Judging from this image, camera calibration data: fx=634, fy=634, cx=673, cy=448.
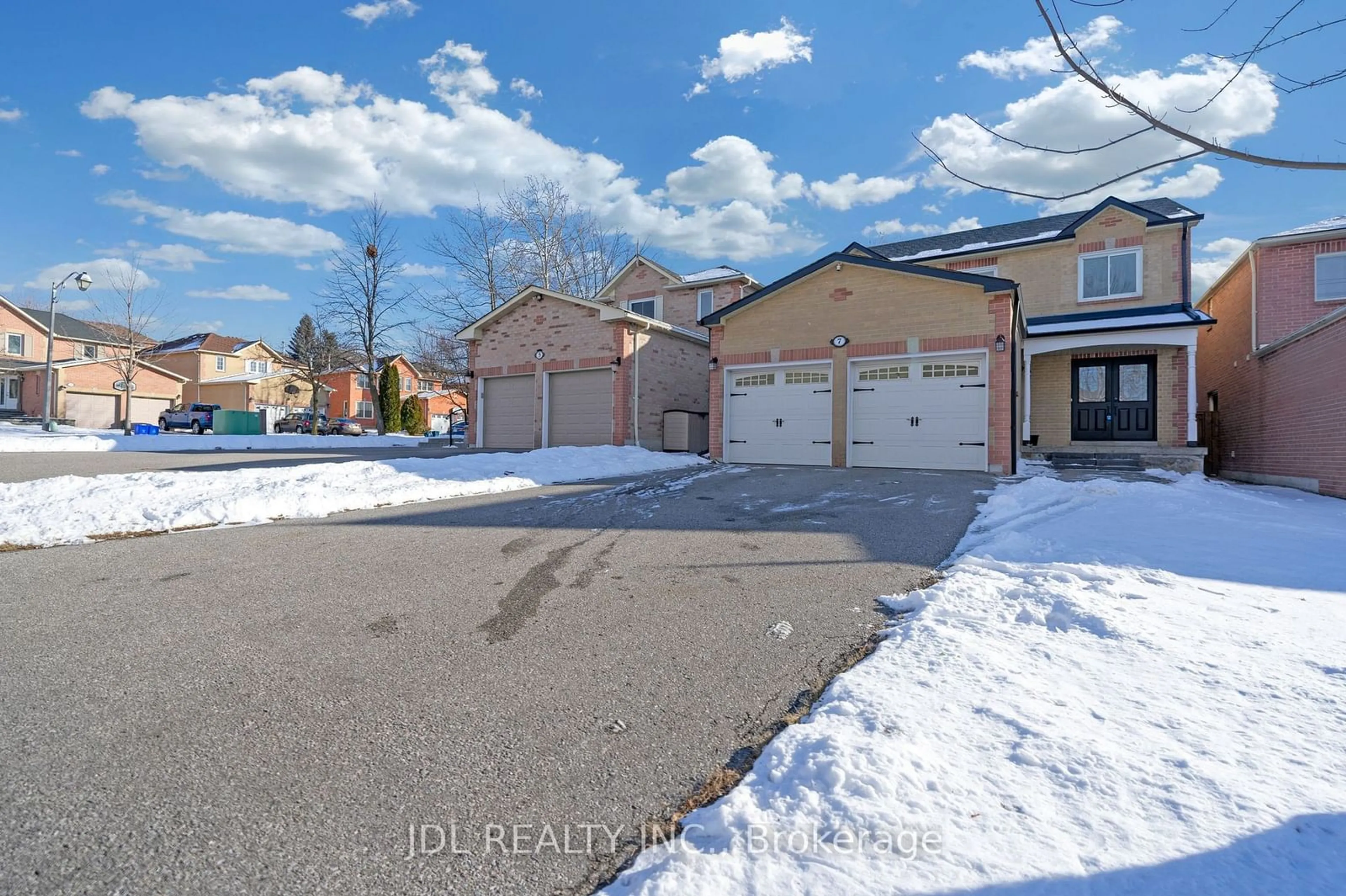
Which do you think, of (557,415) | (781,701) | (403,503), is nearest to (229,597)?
(781,701)

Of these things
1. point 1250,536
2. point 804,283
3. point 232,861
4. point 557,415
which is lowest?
point 232,861

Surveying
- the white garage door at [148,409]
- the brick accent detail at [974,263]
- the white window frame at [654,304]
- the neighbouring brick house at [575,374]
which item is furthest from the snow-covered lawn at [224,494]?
the white garage door at [148,409]

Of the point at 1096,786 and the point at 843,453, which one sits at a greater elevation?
the point at 843,453

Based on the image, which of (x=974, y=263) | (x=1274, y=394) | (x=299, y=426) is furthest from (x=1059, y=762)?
(x=299, y=426)

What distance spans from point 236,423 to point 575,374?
2519 centimetres

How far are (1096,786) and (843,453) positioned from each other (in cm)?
1169

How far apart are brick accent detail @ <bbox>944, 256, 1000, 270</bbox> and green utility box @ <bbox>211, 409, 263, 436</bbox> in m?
33.0

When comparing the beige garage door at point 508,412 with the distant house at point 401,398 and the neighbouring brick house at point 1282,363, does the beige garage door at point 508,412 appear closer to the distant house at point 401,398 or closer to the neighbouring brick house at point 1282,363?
the neighbouring brick house at point 1282,363

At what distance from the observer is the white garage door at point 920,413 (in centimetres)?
1245

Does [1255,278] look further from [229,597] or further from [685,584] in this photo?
[229,597]

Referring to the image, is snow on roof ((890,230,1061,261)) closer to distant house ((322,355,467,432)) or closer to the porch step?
the porch step

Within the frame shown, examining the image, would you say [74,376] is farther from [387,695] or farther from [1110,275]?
[1110,275]

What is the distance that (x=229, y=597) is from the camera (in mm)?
4316

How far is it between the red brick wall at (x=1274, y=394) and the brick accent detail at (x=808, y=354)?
26.4 feet
